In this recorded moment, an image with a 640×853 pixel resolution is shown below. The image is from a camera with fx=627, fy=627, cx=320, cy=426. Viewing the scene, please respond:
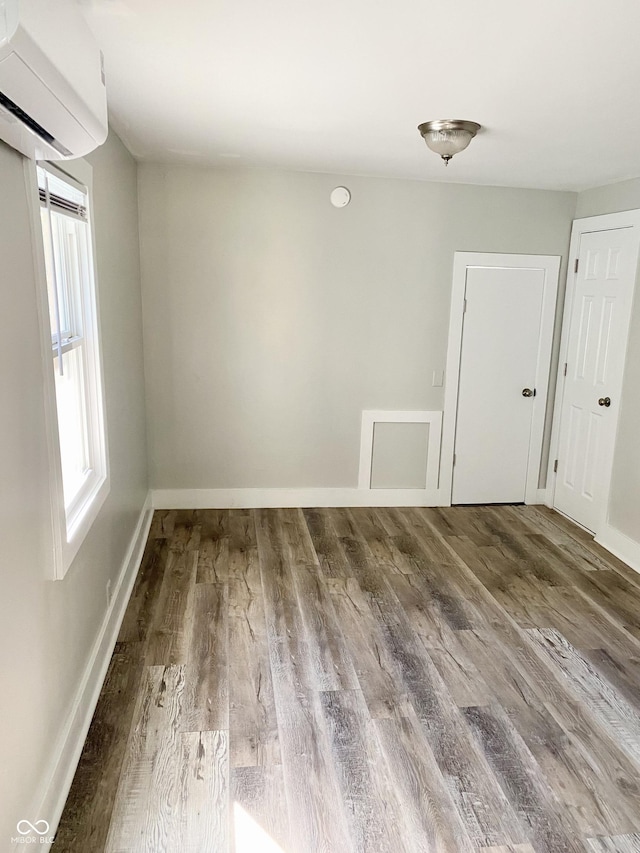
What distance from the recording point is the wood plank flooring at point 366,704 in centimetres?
195

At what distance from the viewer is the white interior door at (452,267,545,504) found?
454 centimetres

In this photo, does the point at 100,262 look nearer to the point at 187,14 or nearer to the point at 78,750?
the point at 187,14

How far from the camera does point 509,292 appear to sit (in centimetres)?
454

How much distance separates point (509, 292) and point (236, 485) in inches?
95.4

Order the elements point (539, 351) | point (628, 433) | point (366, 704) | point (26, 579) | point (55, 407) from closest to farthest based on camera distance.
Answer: point (26, 579) < point (55, 407) < point (366, 704) < point (628, 433) < point (539, 351)

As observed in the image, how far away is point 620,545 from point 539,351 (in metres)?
1.51

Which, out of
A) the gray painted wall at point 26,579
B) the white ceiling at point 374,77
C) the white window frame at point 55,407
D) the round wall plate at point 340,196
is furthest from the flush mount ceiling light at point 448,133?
the gray painted wall at point 26,579

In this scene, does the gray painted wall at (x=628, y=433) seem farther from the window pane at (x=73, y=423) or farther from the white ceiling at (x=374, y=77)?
the window pane at (x=73, y=423)

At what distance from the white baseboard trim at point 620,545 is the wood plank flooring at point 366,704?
7 cm

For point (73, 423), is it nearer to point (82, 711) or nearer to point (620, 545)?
point (82, 711)

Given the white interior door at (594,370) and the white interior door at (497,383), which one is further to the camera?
the white interior door at (497,383)

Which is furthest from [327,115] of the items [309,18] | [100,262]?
[100,262]

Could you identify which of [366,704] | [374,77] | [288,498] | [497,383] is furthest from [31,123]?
[497,383]

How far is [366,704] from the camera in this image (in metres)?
2.51
